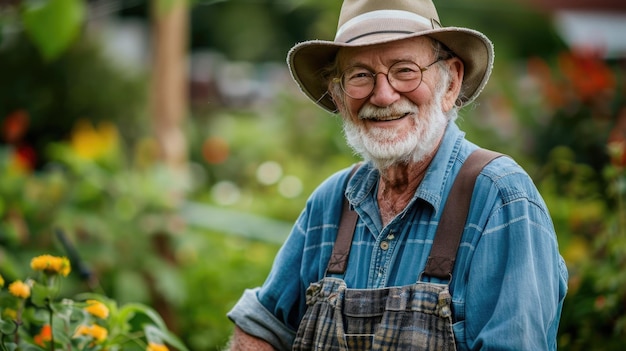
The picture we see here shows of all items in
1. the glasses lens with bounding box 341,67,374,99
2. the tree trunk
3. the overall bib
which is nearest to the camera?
the overall bib

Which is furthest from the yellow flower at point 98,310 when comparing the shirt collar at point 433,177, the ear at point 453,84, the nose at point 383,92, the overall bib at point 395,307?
the ear at point 453,84

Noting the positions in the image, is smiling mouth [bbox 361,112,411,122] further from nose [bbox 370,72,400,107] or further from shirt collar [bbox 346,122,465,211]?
shirt collar [bbox 346,122,465,211]

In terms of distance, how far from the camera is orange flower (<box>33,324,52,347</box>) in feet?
8.91

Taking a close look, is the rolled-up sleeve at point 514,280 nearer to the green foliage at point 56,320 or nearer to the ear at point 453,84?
the ear at point 453,84

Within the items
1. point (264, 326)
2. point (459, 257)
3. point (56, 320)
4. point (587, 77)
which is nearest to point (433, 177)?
point (459, 257)

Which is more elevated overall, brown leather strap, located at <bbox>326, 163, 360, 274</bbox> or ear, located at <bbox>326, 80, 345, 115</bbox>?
ear, located at <bbox>326, 80, 345, 115</bbox>

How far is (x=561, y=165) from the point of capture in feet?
13.5

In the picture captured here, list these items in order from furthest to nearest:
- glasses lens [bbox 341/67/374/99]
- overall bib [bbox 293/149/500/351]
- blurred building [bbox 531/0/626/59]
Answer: blurred building [bbox 531/0/626/59] < glasses lens [bbox 341/67/374/99] < overall bib [bbox 293/149/500/351]

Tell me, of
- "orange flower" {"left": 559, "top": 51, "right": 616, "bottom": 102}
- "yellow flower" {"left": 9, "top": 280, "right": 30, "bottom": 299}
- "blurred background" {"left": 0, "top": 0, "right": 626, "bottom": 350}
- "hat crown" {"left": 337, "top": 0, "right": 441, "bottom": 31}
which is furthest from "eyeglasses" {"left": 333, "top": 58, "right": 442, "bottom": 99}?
"orange flower" {"left": 559, "top": 51, "right": 616, "bottom": 102}

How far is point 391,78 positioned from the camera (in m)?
2.45

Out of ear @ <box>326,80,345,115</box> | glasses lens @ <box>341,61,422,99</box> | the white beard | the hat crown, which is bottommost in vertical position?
the white beard

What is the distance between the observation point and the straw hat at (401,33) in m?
2.42

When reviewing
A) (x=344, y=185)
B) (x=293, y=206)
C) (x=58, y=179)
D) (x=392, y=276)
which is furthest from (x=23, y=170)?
(x=392, y=276)

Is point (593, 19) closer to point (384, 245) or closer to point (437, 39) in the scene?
point (437, 39)
